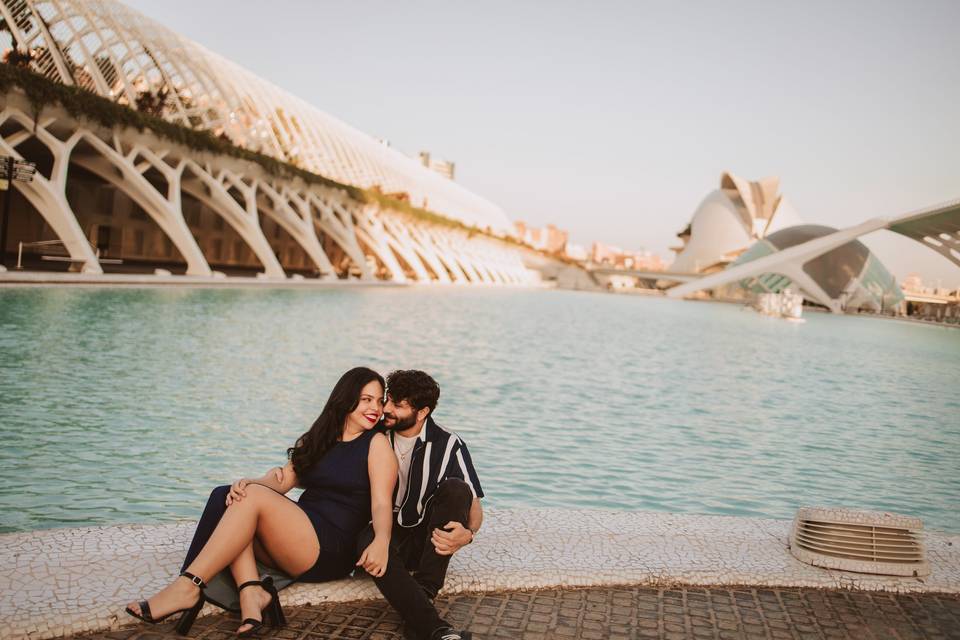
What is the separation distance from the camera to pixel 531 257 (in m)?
85.2

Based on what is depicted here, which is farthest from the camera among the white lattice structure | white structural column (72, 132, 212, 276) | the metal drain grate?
white structural column (72, 132, 212, 276)

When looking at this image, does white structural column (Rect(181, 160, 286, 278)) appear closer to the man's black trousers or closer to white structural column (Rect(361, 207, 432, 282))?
white structural column (Rect(361, 207, 432, 282))

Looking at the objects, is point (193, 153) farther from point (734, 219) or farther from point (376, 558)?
point (734, 219)

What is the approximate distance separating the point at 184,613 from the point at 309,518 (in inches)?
20.2

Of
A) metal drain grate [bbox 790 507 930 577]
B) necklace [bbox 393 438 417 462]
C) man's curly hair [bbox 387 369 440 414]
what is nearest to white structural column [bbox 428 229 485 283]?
metal drain grate [bbox 790 507 930 577]

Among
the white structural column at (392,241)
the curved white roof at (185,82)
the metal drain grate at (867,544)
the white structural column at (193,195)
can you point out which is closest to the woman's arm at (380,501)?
the metal drain grate at (867,544)

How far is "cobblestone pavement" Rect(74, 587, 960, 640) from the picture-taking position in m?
2.84

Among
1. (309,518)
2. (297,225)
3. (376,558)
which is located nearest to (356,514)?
(309,518)

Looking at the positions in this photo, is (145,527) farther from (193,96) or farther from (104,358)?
(193,96)

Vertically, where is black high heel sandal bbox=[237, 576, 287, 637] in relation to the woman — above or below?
below

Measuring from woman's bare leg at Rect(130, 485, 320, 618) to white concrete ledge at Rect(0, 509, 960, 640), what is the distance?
172mm

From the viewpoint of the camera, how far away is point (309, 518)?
9.89 ft

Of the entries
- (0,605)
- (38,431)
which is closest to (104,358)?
(38,431)

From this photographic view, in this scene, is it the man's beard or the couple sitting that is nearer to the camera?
the couple sitting
